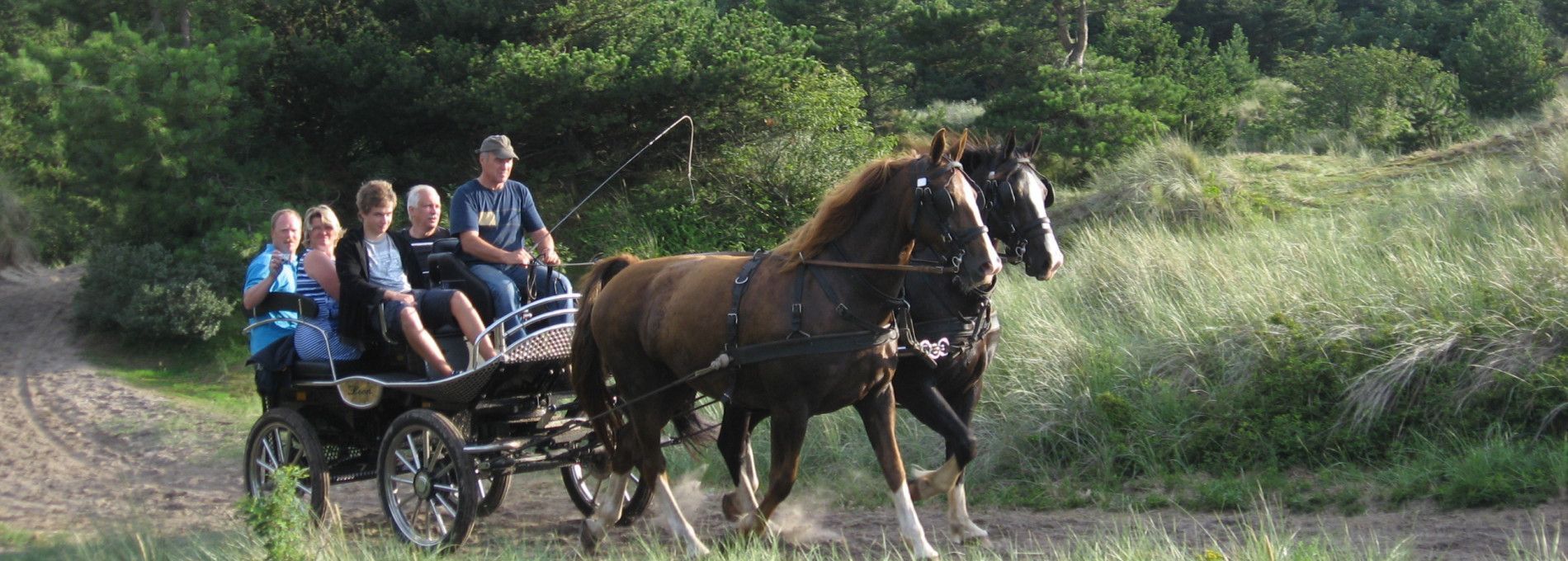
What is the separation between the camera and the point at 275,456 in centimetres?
737

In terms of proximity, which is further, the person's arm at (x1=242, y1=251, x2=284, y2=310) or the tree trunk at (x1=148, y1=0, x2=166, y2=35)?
the tree trunk at (x1=148, y1=0, x2=166, y2=35)

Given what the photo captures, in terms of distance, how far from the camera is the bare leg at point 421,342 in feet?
21.8

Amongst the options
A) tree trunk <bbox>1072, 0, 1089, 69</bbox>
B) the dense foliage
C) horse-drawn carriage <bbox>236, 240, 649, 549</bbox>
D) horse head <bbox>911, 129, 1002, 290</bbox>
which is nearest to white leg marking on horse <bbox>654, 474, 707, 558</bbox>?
horse-drawn carriage <bbox>236, 240, 649, 549</bbox>

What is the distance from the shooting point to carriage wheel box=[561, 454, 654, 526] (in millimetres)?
7125

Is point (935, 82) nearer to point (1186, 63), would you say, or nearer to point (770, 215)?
point (1186, 63)

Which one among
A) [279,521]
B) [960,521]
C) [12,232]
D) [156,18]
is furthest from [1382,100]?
[12,232]

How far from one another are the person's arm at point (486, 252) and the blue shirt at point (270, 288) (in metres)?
0.96

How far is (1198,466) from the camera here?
7547 millimetres

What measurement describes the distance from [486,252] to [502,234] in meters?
0.23

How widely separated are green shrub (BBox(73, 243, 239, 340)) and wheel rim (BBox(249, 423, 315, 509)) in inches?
312

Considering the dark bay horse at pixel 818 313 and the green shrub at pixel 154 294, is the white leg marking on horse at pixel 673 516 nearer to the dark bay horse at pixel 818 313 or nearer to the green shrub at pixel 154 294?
the dark bay horse at pixel 818 313

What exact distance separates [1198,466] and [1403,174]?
6.75 m

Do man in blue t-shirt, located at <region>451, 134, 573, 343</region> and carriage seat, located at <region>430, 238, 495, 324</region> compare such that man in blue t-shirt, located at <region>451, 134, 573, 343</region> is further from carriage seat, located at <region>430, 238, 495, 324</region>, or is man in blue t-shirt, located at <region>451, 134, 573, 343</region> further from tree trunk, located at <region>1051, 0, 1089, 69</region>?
tree trunk, located at <region>1051, 0, 1089, 69</region>

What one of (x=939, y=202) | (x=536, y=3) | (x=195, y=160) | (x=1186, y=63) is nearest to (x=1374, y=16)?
(x=1186, y=63)
